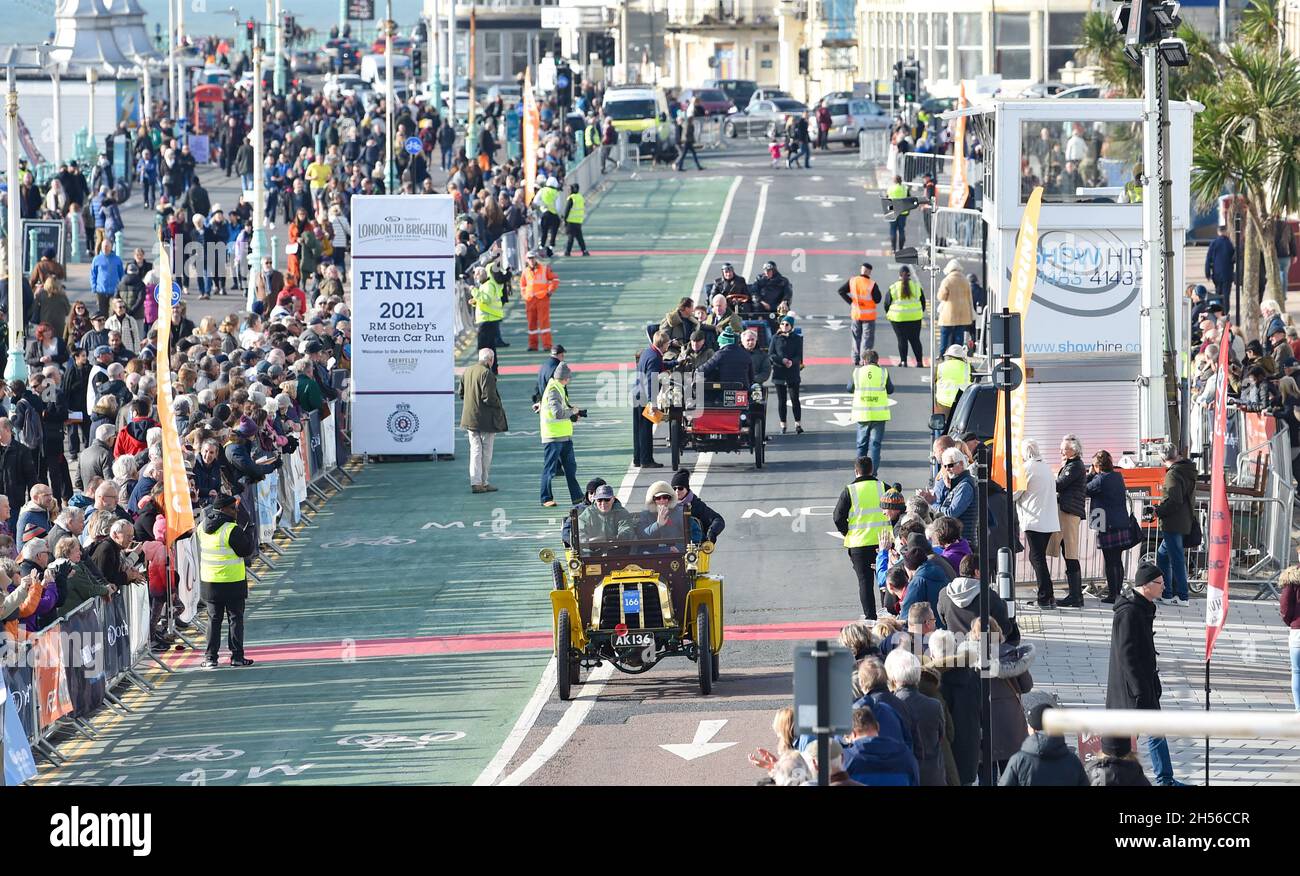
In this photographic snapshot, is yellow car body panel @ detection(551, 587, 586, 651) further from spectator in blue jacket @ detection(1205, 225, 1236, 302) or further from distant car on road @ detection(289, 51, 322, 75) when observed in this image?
distant car on road @ detection(289, 51, 322, 75)

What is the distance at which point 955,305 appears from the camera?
31938 mm

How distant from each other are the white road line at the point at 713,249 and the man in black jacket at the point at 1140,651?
25.5m

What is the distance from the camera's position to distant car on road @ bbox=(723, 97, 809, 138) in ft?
254

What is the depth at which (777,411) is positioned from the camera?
32375 mm

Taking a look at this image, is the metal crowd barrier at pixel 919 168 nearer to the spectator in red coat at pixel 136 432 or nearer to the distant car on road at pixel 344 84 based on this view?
the spectator in red coat at pixel 136 432

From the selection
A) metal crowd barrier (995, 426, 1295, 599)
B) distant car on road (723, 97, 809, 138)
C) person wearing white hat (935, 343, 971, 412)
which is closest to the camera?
metal crowd barrier (995, 426, 1295, 599)

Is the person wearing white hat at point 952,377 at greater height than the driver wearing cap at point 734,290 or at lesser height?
lesser

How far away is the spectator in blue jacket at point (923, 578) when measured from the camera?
17.8 meters

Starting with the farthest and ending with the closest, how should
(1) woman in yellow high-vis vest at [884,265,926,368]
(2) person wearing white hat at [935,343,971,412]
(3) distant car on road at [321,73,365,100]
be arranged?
(3) distant car on road at [321,73,365,100] → (1) woman in yellow high-vis vest at [884,265,926,368] → (2) person wearing white hat at [935,343,971,412]

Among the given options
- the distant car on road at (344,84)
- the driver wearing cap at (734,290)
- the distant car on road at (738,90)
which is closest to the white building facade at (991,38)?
the distant car on road at (738,90)

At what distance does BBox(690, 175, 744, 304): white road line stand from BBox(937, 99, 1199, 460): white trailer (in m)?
13.9
